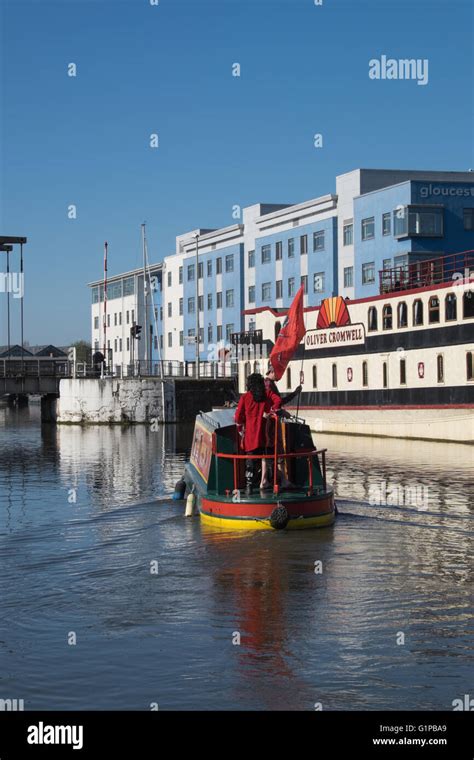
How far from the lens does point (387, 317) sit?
1746 inches

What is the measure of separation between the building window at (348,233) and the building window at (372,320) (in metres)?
23.1

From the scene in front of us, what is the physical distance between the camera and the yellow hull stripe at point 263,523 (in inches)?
663

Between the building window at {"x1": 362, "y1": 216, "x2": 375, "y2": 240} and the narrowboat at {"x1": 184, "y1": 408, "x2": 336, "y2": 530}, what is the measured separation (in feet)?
151

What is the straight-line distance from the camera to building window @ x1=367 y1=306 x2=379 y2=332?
148 feet

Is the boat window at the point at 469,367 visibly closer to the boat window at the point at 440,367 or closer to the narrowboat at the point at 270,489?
the boat window at the point at 440,367

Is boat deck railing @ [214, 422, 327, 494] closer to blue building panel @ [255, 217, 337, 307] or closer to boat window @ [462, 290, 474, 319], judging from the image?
boat window @ [462, 290, 474, 319]

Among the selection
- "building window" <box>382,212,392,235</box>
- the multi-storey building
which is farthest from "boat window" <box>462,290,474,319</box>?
"building window" <box>382,212,392,235</box>

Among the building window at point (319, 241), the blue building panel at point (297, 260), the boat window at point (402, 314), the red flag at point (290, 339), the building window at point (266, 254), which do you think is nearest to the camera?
the red flag at point (290, 339)

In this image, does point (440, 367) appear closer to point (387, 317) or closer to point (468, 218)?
point (387, 317)

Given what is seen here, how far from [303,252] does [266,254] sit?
6.23m

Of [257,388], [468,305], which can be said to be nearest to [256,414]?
[257,388]

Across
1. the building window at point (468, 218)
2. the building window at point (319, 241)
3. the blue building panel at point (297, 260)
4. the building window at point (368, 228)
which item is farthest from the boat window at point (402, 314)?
the building window at point (319, 241)

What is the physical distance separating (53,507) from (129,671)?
519 inches
